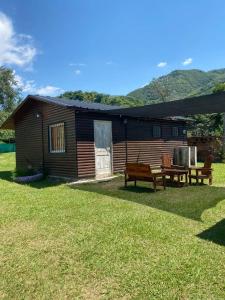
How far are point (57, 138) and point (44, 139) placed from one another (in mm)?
1119

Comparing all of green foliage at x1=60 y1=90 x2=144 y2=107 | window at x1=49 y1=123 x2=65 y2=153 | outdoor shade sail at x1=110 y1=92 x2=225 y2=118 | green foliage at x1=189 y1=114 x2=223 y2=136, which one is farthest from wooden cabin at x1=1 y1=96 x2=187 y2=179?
green foliage at x1=60 y1=90 x2=144 y2=107

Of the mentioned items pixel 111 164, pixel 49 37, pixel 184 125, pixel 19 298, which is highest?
pixel 49 37

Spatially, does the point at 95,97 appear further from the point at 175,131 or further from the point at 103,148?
the point at 103,148

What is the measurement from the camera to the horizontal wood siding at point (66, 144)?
39.6ft

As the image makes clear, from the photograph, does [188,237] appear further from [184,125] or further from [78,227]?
[184,125]

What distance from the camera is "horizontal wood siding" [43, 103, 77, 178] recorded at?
12078 millimetres

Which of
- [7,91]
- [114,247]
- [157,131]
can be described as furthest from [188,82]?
[114,247]

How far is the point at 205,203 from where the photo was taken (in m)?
7.67

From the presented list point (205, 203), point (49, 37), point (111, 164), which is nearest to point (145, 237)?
point (205, 203)

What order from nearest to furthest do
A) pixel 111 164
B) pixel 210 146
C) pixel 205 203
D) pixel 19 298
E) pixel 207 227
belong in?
pixel 19 298 → pixel 207 227 → pixel 205 203 → pixel 111 164 → pixel 210 146

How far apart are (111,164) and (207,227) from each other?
305 inches

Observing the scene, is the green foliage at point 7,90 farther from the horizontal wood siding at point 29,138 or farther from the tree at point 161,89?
→ the horizontal wood siding at point 29,138

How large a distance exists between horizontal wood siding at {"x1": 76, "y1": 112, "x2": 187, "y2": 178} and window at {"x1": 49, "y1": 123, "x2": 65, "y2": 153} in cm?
113

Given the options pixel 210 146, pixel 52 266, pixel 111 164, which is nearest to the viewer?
pixel 52 266
